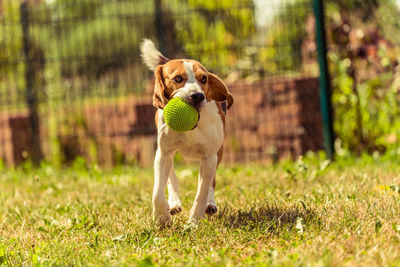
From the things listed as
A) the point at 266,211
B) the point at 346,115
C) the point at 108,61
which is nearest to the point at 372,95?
the point at 346,115

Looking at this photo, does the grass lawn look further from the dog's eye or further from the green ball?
the dog's eye

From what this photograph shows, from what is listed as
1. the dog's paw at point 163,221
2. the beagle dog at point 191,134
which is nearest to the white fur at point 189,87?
the beagle dog at point 191,134

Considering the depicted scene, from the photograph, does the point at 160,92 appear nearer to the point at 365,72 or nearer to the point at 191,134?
the point at 191,134

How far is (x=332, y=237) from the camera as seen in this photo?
2.90m

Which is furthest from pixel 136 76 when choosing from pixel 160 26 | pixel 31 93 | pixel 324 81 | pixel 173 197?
pixel 173 197

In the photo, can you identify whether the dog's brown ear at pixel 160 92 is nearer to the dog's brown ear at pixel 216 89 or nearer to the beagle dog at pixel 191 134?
the beagle dog at pixel 191 134

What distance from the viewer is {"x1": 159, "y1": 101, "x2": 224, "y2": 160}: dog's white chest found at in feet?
11.7

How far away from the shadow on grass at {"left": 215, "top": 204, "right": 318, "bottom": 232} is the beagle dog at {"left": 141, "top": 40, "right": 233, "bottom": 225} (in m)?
0.16

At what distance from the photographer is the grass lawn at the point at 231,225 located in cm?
279

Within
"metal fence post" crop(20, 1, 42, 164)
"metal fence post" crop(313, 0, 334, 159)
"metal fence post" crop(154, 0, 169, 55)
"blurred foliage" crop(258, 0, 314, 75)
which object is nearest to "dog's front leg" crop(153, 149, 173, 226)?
"metal fence post" crop(313, 0, 334, 159)

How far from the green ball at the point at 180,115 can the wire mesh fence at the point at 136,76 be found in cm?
416

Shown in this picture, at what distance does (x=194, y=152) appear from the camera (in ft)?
12.0

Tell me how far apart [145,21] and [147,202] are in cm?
398

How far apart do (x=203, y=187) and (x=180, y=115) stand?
23.2 inches
